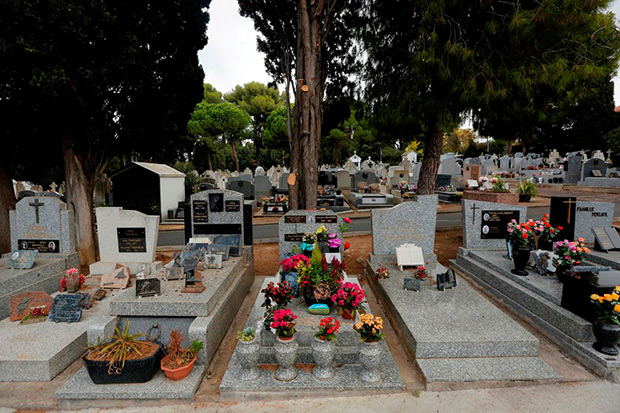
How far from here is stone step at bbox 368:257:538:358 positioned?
12.8 ft

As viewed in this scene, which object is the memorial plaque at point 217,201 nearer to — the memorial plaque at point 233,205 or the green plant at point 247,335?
the memorial plaque at point 233,205

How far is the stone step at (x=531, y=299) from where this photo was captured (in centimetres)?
416

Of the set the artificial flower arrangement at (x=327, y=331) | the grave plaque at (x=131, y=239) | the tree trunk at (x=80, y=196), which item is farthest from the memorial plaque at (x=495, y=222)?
the tree trunk at (x=80, y=196)

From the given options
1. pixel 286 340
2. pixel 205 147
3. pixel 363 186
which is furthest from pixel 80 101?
pixel 205 147

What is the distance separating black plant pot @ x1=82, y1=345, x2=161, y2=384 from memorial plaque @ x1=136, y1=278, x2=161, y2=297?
102 centimetres

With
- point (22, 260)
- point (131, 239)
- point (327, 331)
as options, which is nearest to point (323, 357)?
point (327, 331)

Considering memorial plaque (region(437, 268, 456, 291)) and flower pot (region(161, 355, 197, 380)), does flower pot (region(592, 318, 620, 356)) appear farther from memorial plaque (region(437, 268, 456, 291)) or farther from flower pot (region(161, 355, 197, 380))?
flower pot (region(161, 355, 197, 380))

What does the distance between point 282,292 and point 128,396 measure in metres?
2.04

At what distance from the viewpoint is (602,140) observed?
3409cm

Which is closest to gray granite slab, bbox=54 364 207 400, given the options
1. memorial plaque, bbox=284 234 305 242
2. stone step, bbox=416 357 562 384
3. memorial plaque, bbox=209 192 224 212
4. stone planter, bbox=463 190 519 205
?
stone step, bbox=416 357 562 384

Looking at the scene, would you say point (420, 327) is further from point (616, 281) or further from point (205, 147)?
point (205, 147)

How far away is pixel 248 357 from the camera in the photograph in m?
3.62

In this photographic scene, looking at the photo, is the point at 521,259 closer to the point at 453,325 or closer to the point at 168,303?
the point at 453,325

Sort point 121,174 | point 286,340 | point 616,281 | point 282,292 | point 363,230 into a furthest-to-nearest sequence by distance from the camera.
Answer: point 121,174 → point 363,230 → point 282,292 → point 616,281 → point 286,340
